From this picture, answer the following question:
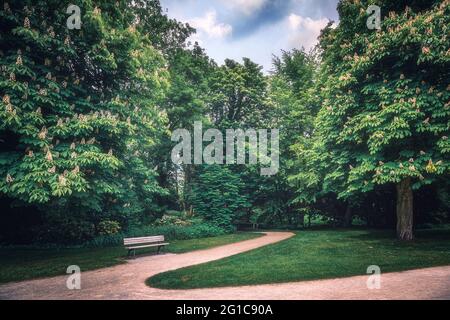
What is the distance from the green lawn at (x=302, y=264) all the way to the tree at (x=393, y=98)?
3.01 m

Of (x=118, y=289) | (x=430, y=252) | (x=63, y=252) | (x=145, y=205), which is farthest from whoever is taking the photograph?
(x=145, y=205)

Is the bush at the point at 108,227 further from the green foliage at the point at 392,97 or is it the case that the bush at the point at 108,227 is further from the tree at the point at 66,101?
the green foliage at the point at 392,97

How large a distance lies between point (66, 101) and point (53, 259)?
22.4 ft

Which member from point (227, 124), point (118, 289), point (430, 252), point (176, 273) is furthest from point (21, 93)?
point (227, 124)

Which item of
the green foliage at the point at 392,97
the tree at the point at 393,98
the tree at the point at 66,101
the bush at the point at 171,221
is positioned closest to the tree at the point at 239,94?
the bush at the point at 171,221

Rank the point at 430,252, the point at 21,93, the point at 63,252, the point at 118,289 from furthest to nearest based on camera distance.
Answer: the point at 63,252 < the point at 430,252 < the point at 21,93 < the point at 118,289

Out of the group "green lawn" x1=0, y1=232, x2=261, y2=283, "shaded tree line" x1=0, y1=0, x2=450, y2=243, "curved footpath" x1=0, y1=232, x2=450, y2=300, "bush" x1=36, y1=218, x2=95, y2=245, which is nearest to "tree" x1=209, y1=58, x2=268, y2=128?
"shaded tree line" x1=0, y1=0, x2=450, y2=243

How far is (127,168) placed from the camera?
15727 mm

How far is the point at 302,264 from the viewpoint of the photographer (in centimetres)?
1034

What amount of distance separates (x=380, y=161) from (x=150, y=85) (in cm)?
1222

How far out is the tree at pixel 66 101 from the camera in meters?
10.2

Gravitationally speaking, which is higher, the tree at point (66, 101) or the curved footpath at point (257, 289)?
the tree at point (66, 101)

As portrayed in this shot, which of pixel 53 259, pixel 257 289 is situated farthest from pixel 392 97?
pixel 53 259

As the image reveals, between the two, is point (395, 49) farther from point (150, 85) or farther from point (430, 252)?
point (150, 85)
